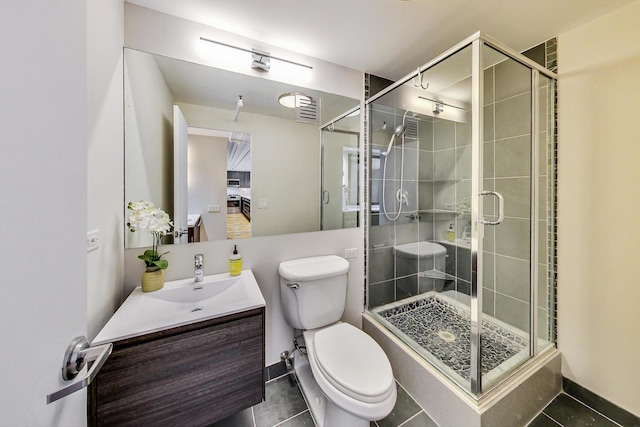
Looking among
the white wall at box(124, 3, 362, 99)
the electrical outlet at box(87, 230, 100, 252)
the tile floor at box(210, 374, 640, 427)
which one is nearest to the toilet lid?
the tile floor at box(210, 374, 640, 427)

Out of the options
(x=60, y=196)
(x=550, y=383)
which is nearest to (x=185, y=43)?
(x=60, y=196)

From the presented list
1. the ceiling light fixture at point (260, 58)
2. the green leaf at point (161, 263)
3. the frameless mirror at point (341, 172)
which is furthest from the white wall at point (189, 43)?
the green leaf at point (161, 263)

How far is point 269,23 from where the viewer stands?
1.40 metres

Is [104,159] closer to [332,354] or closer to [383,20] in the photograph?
[332,354]

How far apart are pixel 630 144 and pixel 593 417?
62.3 inches

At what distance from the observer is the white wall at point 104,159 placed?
944 mm

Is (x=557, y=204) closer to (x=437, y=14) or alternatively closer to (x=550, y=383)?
(x=550, y=383)

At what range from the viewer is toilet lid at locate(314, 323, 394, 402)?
1.07 m

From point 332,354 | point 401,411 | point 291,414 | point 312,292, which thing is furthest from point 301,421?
point 312,292

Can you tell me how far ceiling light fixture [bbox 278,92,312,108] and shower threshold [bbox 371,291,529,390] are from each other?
Result: 178cm

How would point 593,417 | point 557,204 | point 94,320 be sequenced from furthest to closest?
point 557,204 < point 593,417 < point 94,320

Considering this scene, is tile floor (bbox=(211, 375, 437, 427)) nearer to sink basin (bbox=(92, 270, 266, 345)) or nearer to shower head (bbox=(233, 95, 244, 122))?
sink basin (bbox=(92, 270, 266, 345))

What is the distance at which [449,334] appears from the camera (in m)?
1.71

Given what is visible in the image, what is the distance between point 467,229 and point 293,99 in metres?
1.50
